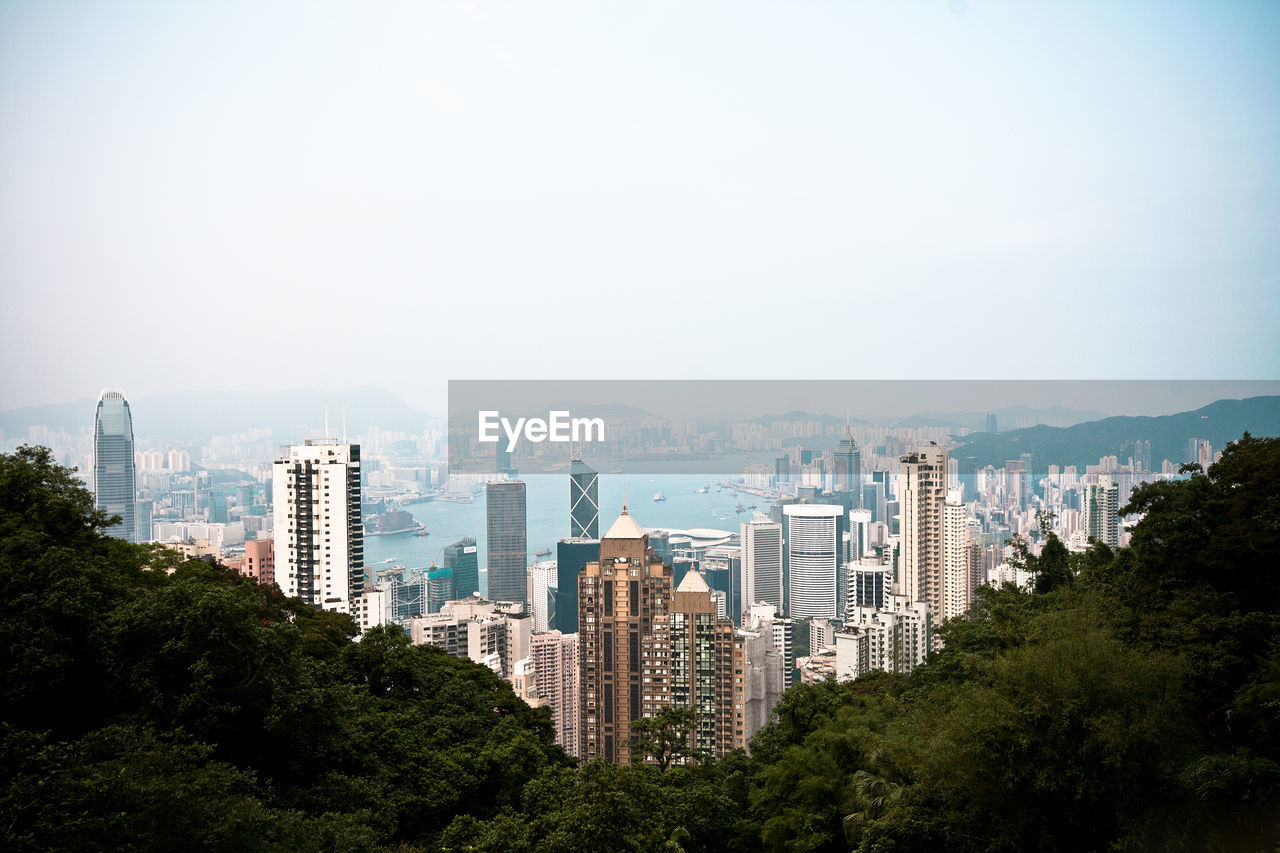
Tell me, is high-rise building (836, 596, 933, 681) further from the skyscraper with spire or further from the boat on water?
the boat on water

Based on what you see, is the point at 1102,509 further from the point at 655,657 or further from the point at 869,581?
the point at 655,657

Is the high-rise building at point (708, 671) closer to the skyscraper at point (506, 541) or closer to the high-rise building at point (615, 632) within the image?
the high-rise building at point (615, 632)

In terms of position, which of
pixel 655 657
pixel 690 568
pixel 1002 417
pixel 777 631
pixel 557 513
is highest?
pixel 1002 417

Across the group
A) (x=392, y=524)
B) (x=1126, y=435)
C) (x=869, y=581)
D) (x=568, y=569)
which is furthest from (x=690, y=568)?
(x=392, y=524)

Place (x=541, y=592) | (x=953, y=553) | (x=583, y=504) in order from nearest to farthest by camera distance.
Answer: (x=953, y=553) → (x=541, y=592) → (x=583, y=504)

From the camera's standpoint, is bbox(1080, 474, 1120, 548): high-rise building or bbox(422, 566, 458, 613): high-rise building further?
bbox(422, 566, 458, 613): high-rise building

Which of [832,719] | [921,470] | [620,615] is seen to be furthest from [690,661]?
[832,719]

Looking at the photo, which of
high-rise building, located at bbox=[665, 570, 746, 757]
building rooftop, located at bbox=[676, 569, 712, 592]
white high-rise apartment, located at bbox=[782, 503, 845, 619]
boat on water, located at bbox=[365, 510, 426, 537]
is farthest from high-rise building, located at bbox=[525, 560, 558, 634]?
high-rise building, located at bbox=[665, 570, 746, 757]
